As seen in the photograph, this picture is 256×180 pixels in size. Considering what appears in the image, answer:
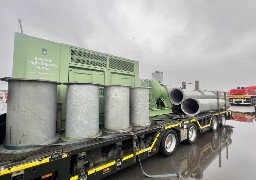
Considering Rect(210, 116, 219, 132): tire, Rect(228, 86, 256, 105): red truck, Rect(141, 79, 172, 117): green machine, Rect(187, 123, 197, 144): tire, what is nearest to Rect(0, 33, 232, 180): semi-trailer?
Rect(187, 123, 197, 144): tire

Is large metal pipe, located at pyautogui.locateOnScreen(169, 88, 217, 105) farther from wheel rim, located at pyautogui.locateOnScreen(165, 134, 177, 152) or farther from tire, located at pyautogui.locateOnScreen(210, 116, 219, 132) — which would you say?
wheel rim, located at pyautogui.locateOnScreen(165, 134, 177, 152)

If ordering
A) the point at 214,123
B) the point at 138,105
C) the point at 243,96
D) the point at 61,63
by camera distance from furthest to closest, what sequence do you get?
the point at 243,96 < the point at 214,123 < the point at 138,105 < the point at 61,63

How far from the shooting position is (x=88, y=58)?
17.3 feet

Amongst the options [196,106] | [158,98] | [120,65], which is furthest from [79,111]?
[196,106]

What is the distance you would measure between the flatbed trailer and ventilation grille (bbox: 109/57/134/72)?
252 cm

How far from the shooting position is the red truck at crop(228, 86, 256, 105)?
26.6 meters

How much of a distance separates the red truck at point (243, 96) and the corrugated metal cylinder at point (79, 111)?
30.4 meters

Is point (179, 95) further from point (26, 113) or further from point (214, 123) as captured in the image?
point (26, 113)

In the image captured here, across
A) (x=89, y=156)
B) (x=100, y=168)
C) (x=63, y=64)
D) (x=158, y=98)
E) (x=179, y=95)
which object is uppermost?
(x=63, y=64)

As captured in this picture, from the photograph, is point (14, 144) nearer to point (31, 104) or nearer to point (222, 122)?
point (31, 104)

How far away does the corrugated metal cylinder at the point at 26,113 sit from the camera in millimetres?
2932

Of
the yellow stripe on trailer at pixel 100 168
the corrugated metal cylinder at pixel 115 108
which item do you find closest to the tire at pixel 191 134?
the corrugated metal cylinder at pixel 115 108

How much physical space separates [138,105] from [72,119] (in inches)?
82.5

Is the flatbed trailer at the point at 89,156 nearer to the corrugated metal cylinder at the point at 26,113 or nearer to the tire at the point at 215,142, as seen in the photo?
the corrugated metal cylinder at the point at 26,113
